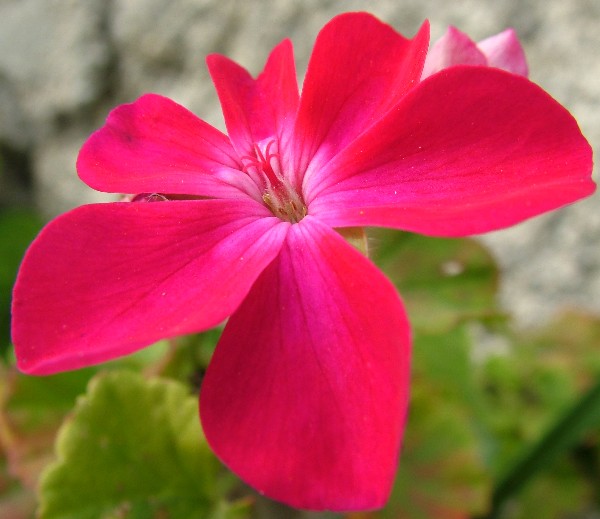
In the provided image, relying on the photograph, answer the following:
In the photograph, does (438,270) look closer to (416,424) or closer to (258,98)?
(416,424)

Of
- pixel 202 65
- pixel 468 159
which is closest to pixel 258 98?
pixel 468 159

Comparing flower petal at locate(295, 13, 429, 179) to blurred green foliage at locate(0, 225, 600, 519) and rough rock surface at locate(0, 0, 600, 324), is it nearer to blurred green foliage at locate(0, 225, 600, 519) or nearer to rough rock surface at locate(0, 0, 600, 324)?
blurred green foliage at locate(0, 225, 600, 519)

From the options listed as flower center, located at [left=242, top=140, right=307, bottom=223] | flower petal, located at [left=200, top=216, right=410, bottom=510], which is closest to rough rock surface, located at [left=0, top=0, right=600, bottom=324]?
flower center, located at [left=242, top=140, right=307, bottom=223]

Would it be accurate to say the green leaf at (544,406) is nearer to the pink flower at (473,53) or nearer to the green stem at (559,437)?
the green stem at (559,437)

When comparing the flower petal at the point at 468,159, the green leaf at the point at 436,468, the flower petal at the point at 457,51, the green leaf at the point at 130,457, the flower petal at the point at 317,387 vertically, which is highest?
the flower petal at the point at 457,51

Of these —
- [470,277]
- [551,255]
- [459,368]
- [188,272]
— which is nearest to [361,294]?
[188,272]

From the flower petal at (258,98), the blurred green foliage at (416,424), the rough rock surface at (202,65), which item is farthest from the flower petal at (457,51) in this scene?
the rough rock surface at (202,65)

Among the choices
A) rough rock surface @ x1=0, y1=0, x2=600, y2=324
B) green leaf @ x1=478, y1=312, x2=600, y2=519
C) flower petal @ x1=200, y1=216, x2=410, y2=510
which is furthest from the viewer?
rough rock surface @ x1=0, y1=0, x2=600, y2=324
